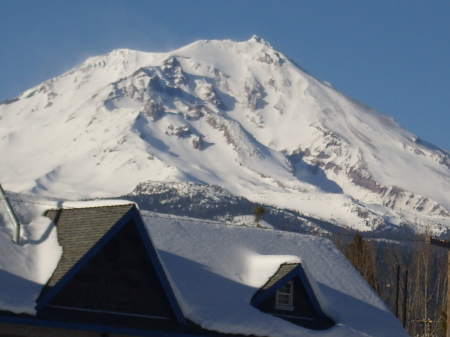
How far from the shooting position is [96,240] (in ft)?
106

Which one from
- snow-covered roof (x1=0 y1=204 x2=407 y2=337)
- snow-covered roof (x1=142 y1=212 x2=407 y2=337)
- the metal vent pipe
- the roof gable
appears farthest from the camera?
snow-covered roof (x1=142 y1=212 x2=407 y2=337)

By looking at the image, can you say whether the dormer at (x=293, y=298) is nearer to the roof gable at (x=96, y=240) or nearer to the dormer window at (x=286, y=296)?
the dormer window at (x=286, y=296)

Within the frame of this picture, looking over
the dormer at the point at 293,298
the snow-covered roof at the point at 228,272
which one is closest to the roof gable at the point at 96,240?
the snow-covered roof at the point at 228,272

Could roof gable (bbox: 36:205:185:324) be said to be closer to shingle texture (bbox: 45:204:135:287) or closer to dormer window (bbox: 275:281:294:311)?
shingle texture (bbox: 45:204:135:287)

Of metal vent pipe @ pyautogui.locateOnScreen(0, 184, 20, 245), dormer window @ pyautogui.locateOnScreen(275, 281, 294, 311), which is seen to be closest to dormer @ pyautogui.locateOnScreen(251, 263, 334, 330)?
dormer window @ pyautogui.locateOnScreen(275, 281, 294, 311)

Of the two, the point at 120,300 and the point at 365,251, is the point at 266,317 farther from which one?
the point at 365,251

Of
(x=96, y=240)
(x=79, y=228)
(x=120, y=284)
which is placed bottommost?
(x=120, y=284)

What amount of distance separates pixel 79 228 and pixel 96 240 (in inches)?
58.6

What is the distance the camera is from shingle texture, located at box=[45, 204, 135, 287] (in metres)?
32.0

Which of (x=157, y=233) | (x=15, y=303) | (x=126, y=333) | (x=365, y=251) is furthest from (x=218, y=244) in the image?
(x=365, y=251)

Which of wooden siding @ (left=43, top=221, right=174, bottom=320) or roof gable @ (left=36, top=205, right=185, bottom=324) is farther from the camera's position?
wooden siding @ (left=43, top=221, right=174, bottom=320)

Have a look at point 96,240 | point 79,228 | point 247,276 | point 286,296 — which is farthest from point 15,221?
point 286,296

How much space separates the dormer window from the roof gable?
4.95 meters

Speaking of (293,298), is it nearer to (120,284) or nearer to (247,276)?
(247,276)
